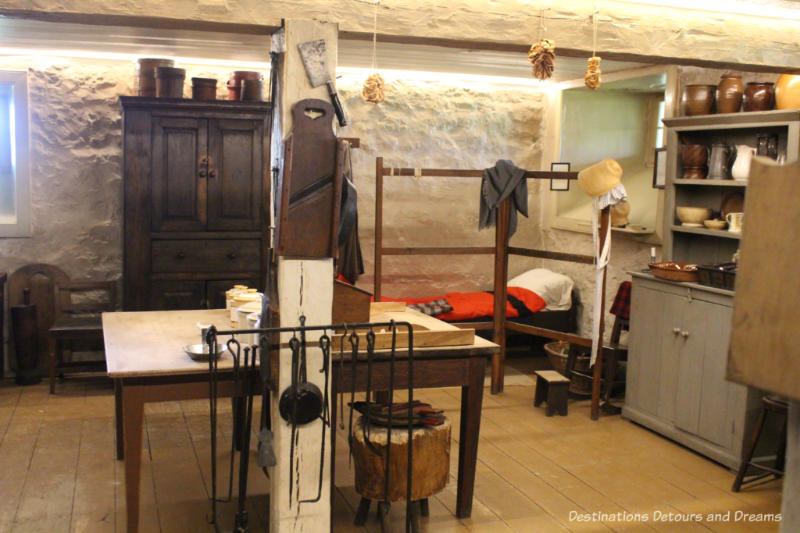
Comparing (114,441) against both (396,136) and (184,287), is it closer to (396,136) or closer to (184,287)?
(184,287)

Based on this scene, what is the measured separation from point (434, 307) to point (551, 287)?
1.21m

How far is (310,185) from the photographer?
3.12 metres

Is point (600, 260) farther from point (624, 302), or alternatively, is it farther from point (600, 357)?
point (624, 302)

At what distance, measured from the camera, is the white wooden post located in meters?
3.13

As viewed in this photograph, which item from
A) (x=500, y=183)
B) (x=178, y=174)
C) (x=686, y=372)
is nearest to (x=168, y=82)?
(x=178, y=174)

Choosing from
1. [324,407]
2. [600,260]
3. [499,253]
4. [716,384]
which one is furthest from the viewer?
[499,253]

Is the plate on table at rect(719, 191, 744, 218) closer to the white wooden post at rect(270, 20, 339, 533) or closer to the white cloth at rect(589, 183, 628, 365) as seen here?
the white cloth at rect(589, 183, 628, 365)

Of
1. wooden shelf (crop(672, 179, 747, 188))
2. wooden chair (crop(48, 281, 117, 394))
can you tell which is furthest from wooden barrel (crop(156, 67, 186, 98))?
wooden shelf (crop(672, 179, 747, 188))

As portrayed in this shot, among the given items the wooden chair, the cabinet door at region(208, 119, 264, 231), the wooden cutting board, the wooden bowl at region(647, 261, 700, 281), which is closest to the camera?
the wooden cutting board

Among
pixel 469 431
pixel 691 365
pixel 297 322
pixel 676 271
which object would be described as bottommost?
pixel 469 431

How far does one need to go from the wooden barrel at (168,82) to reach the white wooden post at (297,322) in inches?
131

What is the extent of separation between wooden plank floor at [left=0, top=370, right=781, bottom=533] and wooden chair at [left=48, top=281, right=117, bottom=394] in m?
0.47

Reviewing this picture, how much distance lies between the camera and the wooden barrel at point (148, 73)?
6316mm

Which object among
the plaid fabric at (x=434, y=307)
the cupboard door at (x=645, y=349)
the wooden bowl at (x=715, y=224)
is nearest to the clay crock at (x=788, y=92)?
the wooden bowl at (x=715, y=224)
